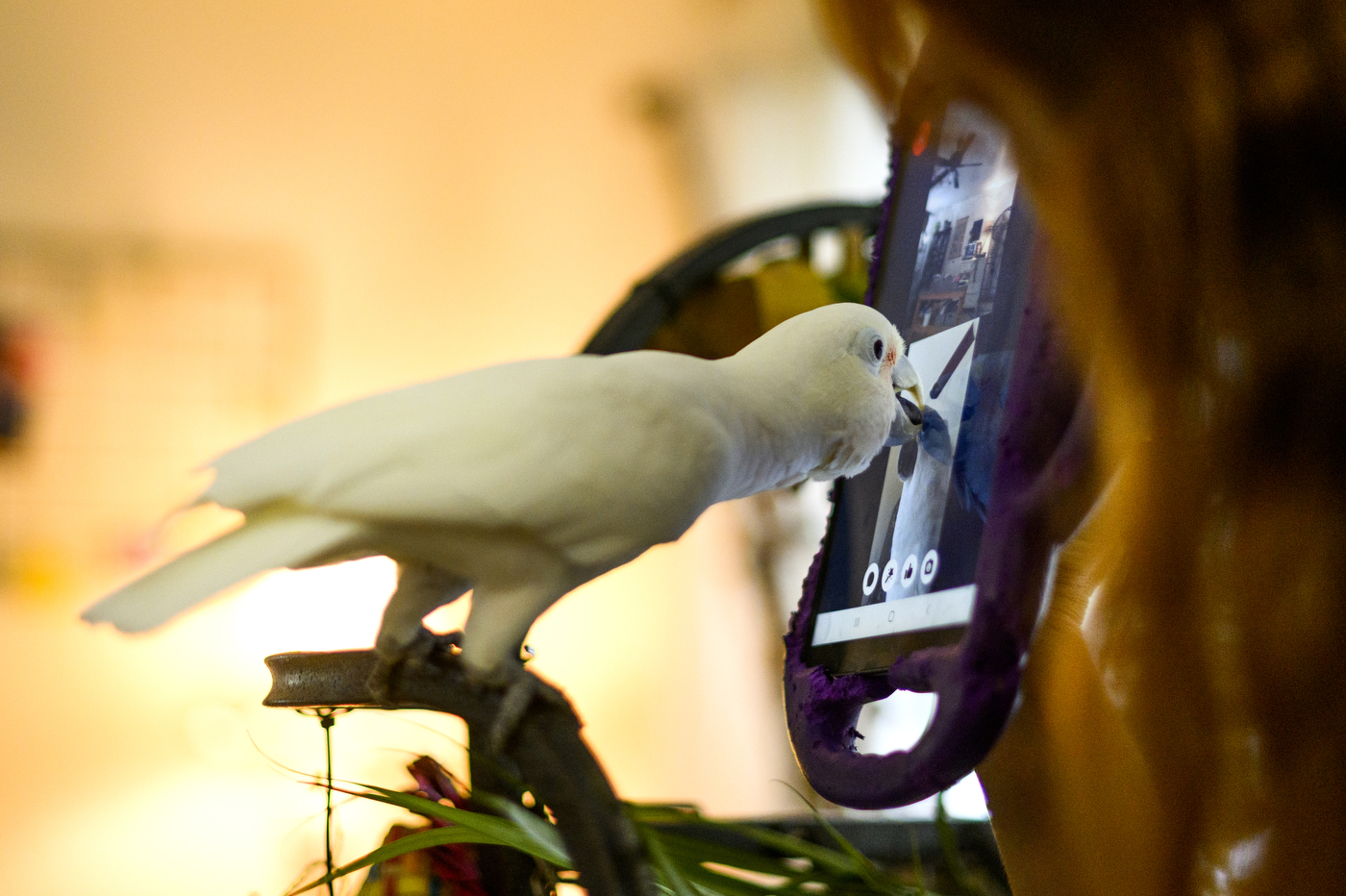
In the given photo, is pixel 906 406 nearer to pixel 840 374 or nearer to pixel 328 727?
pixel 840 374

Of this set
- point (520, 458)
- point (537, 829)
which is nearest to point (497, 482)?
point (520, 458)

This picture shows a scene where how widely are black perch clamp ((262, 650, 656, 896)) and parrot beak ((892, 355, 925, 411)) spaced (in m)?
0.13

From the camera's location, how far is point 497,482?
0.22 metres

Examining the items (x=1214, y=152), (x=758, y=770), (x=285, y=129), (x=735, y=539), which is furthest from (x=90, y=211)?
(x=1214, y=152)

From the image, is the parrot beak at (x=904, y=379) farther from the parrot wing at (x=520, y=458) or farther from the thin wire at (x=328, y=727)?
the thin wire at (x=328, y=727)

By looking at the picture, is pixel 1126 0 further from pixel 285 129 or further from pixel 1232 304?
pixel 285 129

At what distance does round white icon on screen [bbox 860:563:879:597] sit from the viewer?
0.34 metres

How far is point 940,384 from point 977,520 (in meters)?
0.05

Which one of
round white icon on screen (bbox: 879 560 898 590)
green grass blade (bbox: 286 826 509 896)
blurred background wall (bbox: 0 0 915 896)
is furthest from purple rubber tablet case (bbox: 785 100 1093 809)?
blurred background wall (bbox: 0 0 915 896)

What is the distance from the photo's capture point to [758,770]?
5.50 feet

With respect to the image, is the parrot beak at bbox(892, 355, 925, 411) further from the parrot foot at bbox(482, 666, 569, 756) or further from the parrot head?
the parrot foot at bbox(482, 666, 569, 756)

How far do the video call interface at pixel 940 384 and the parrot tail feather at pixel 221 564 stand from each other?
161mm

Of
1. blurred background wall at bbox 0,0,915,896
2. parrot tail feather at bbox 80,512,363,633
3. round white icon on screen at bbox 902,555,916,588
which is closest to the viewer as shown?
parrot tail feather at bbox 80,512,363,633

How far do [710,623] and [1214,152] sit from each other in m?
1.54
